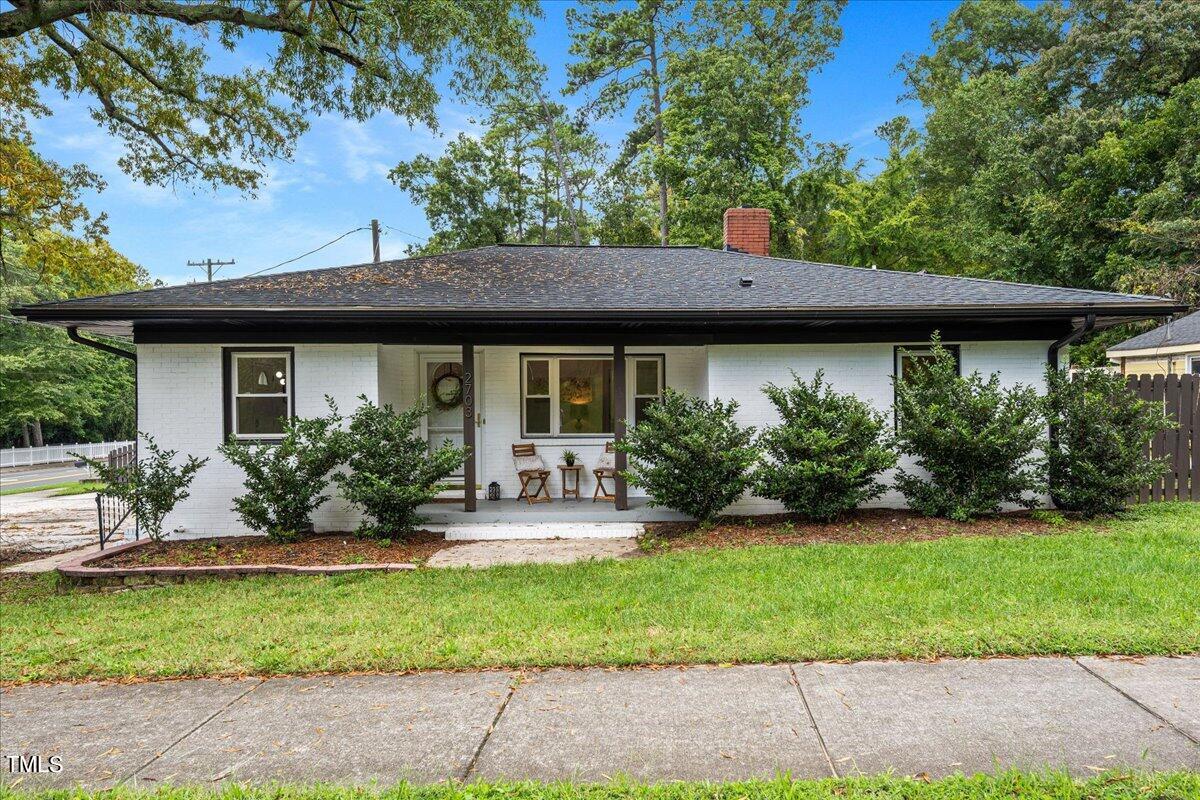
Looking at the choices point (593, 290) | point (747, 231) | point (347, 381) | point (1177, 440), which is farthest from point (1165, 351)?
point (347, 381)

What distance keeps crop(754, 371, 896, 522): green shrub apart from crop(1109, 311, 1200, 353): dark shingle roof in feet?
44.1

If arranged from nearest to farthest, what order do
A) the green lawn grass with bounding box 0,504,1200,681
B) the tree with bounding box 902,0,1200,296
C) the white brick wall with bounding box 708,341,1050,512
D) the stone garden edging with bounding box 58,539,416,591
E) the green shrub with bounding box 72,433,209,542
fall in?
the green lawn grass with bounding box 0,504,1200,681, the stone garden edging with bounding box 58,539,416,591, the green shrub with bounding box 72,433,209,542, the white brick wall with bounding box 708,341,1050,512, the tree with bounding box 902,0,1200,296

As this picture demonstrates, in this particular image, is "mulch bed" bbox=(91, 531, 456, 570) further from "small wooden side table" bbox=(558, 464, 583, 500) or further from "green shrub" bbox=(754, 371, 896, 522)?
"green shrub" bbox=(754, 371, 896, 522)

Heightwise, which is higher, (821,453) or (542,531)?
(821,453)

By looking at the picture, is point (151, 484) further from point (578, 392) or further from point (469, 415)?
point (578, 392)

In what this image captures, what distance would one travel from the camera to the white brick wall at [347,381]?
8.39 meters

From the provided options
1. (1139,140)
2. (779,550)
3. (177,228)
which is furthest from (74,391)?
(1139,140)

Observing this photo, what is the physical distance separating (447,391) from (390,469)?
9.43ft

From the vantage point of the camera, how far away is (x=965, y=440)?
25.0 feet

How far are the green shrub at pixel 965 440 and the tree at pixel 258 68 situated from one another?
29.0 ft

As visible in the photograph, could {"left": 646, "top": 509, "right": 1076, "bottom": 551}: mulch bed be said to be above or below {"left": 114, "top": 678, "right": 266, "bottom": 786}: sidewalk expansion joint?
above

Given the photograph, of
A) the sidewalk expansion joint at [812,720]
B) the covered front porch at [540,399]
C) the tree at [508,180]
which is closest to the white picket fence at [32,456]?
the tree at [508,180]

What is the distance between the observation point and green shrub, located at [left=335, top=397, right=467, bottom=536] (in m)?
7.65

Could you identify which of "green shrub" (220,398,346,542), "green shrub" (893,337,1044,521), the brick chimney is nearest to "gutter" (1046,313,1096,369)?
"green shrub" (893,337,1044,521)
